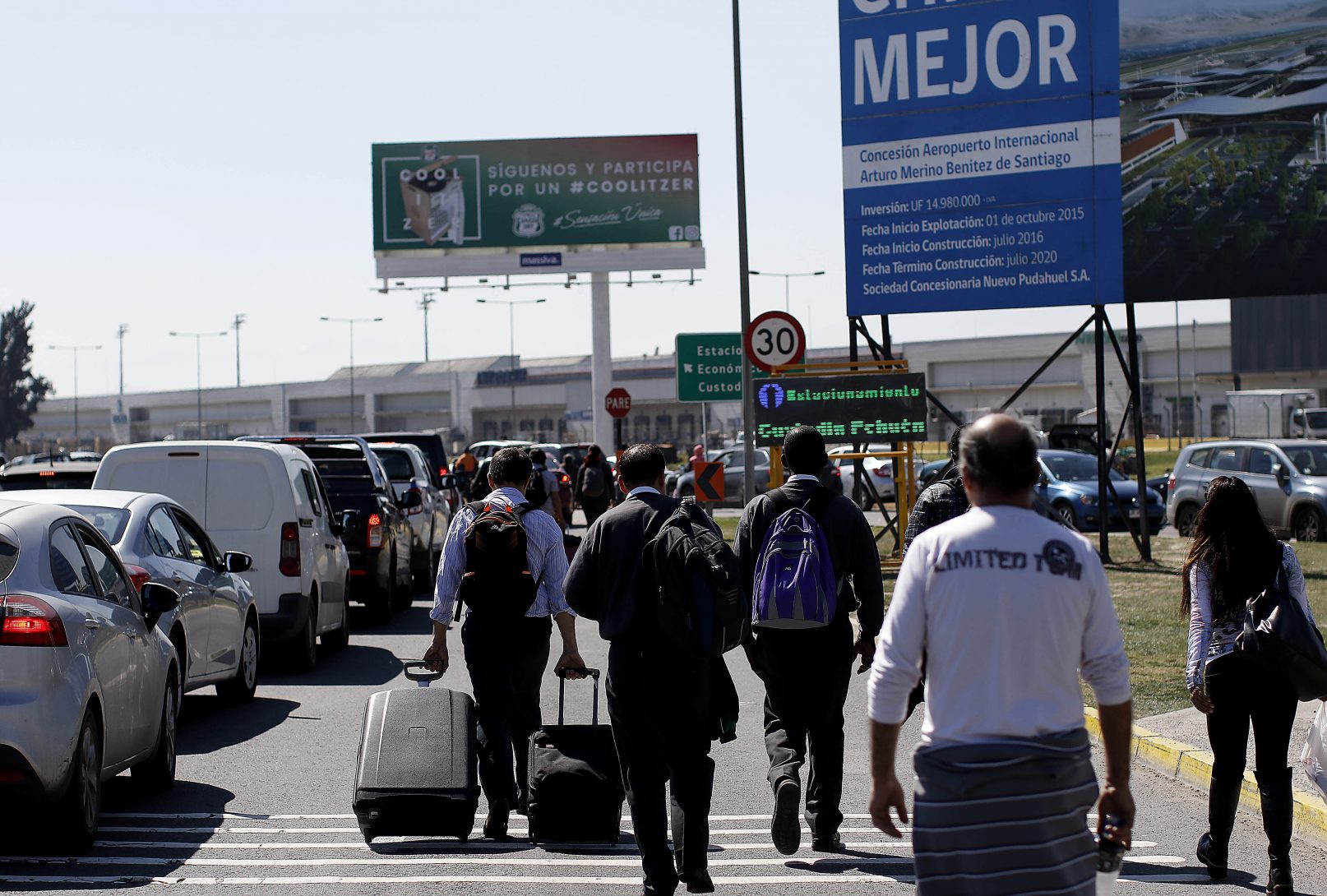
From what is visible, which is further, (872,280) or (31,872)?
(872,280)

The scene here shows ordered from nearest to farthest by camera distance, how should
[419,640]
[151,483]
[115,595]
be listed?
[115,595] < [151,483] < [419,640]

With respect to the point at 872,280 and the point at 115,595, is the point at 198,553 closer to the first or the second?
the point at 115,595

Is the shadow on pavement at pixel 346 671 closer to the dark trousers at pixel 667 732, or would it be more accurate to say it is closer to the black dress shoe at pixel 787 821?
the black dress shoe at pixel 787 821

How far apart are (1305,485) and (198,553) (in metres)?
19.4

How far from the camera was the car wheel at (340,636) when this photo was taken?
51.3ft

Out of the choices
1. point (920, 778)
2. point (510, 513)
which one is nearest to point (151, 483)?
point (510, 513)

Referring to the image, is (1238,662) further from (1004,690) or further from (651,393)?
(651,393)

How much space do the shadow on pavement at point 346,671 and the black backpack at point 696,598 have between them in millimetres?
7193

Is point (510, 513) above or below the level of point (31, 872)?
above

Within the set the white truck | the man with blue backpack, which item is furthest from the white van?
the white truck

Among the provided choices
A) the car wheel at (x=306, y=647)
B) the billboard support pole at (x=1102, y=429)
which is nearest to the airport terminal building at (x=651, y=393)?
the billboard support pole at (x=1102, y=429)

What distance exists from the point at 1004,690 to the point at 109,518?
8.33 metres

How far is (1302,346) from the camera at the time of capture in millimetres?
74188

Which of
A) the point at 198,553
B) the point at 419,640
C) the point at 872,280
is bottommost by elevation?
the point at 419,640
